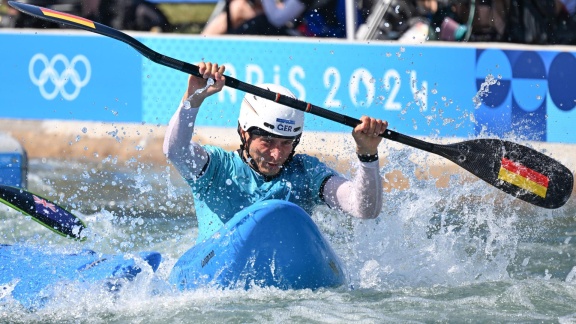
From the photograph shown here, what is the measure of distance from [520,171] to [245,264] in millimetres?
1921

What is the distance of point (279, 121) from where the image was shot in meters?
5.46

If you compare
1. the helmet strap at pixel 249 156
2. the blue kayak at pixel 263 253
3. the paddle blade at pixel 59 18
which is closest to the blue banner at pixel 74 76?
the paddle blade at pixel 59 18

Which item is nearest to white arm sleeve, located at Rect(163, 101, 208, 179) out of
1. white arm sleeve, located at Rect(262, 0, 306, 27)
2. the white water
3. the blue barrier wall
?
the white water

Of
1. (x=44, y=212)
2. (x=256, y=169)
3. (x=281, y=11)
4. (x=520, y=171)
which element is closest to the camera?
(x=256, y=169)

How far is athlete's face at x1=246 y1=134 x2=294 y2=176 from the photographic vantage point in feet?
18.0

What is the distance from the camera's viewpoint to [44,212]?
6.33 metres

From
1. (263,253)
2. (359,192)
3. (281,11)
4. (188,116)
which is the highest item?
(281,11)

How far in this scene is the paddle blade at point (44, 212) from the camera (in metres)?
6.30

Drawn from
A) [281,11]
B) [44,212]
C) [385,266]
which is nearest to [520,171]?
[385,266]

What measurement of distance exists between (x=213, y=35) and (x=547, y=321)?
6.24 meters

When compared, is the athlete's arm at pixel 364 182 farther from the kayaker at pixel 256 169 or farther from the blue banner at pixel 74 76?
the blue banner at pixel 74 76

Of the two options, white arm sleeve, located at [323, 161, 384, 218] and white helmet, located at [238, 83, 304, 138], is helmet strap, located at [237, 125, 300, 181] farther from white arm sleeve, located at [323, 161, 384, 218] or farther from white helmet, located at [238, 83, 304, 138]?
white arm sleeve, located at [323, 161, 384, 218]

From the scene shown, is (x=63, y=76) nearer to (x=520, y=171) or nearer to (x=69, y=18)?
(x=69, y=18)

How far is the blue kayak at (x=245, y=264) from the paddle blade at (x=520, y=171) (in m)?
1.22
